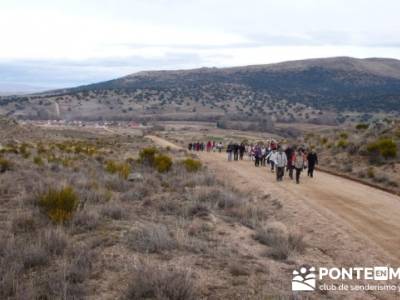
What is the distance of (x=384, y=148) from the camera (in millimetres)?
31422

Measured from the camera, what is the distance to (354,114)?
11706 cm

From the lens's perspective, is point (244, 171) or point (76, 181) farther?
point (244, 171)

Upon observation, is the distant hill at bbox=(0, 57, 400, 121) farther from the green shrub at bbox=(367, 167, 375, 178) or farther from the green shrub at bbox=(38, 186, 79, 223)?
the green shrub at bbox=(38, 186, 79, 223)

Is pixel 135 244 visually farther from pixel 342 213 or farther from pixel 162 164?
pixel 162 164

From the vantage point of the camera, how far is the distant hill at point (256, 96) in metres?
130

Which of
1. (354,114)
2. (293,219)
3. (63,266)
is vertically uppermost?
(63,266)

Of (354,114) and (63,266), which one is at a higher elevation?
(63,266)

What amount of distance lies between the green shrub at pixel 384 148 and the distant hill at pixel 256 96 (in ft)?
278

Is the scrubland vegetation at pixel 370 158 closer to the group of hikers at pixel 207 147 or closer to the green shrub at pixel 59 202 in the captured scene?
the group of hikers at pixel 207 147

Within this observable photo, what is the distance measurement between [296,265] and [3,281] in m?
5.23

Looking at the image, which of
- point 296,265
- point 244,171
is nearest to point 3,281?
point 296,265

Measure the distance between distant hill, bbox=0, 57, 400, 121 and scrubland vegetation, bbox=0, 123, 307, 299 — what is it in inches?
4099

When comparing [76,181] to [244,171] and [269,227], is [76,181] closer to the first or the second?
[269,227]

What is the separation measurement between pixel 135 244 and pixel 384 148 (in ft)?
80.0
